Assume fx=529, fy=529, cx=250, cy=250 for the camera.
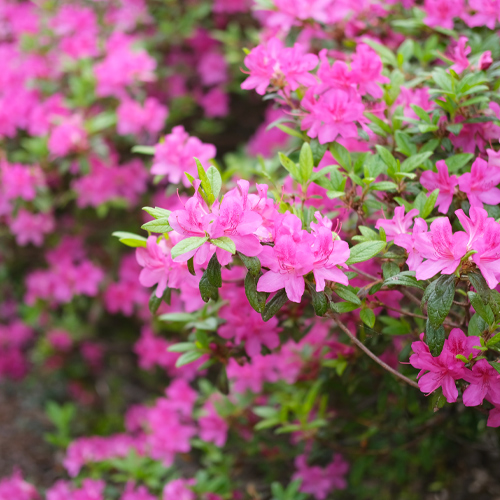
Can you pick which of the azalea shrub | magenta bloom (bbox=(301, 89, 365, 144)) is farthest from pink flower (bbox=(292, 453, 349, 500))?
magenta bloom (bbox=(301, 89, 365, 144))

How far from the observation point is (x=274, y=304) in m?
0.93

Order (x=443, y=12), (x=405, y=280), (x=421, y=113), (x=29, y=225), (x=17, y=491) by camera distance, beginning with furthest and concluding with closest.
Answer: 1. (x=29, y=225)
2. (x=17, y=491)
3. (x=443, y=12)
4. (x=421, y=113)
5. (x=405, y=280)

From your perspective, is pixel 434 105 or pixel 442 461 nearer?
pixel 434 105

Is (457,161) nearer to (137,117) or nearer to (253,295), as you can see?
(253,295)

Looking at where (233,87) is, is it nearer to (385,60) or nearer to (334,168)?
(385,60)

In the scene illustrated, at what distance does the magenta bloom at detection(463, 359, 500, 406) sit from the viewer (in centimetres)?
92

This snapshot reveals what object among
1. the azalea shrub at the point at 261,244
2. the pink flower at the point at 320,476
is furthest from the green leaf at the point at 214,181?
the pink flower at the point at 320,476

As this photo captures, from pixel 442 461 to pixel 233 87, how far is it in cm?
185

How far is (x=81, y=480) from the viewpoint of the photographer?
196cm

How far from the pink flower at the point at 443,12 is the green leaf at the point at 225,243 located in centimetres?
101

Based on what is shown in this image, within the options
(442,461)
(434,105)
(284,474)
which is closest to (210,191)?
(434,105)

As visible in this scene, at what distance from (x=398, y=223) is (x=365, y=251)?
0.11m

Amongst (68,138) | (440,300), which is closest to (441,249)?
(440,300)

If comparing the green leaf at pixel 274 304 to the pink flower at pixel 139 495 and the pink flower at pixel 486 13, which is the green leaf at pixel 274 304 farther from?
the pink flower at pixel 139 495
